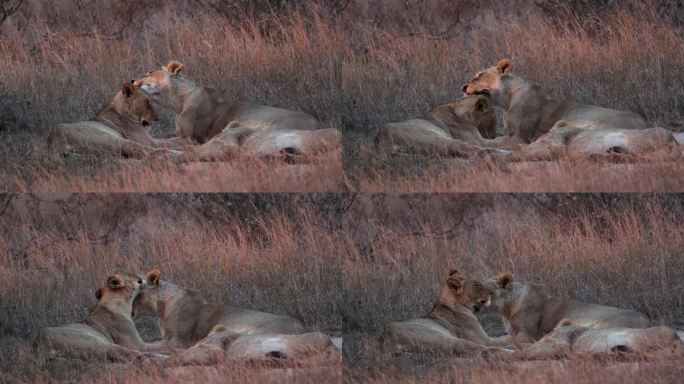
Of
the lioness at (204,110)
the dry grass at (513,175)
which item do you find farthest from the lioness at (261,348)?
the lioness at (204,110)

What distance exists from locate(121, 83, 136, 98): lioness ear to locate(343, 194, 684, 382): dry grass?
1.81 m

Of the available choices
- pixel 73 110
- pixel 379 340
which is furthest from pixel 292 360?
pixel 73 110

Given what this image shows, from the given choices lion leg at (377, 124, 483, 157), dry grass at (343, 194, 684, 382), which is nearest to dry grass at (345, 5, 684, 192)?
lion leg at (377, 124, 483, 157)

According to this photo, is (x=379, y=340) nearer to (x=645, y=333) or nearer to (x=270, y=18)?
(x=645, y=333)

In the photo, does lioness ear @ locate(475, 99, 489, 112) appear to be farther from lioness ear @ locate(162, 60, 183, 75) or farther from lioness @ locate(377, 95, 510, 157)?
lioness ear @ locate(162, 60, 183, 75)

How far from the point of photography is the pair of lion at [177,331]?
40.6 ft

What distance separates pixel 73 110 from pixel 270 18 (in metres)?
1.59

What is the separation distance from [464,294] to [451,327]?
0.36 m

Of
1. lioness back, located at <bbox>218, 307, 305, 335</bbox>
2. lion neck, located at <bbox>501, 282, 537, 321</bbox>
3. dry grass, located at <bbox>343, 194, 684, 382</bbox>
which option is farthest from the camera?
dry grass, located at <bbox>343, 194, 684, 382</bbox>

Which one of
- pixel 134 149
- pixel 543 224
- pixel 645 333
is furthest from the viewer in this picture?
pixel 543 224

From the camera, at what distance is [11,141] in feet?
44.4

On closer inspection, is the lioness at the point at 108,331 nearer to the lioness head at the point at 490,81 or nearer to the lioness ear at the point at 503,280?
the lioness ear at the point at 503,280

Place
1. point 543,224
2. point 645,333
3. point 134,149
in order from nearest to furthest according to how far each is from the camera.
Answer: point 645,333, point 134,149, point 543,224

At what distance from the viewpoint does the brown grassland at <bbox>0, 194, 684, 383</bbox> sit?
43.8ft
